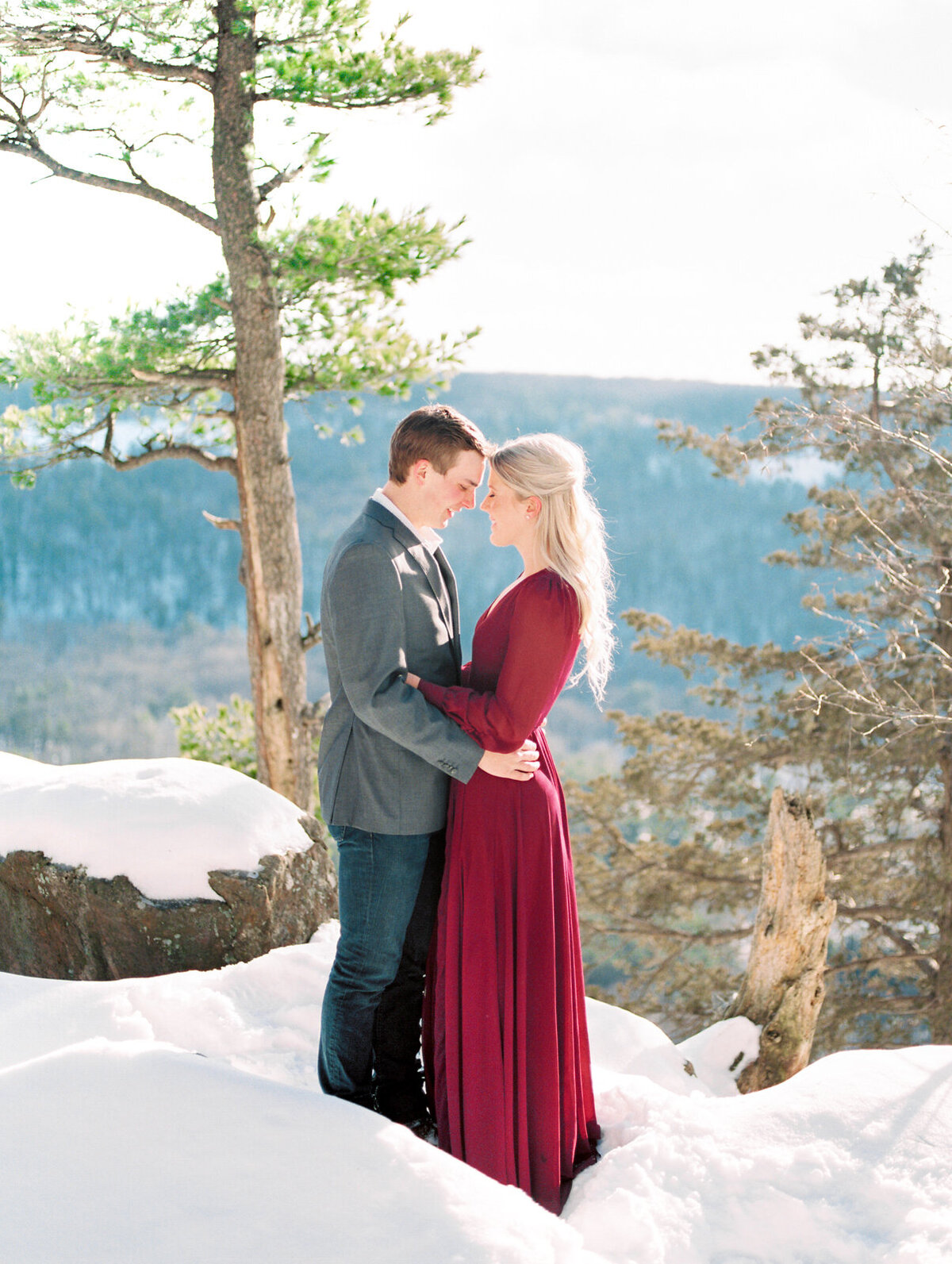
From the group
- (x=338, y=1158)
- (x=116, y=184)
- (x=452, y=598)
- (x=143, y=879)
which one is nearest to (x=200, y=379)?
(x=116, y=184)

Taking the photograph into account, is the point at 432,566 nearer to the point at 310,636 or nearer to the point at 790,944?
the point at 790,944

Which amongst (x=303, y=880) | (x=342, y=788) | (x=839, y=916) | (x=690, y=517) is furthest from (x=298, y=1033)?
(x=690, y=517)

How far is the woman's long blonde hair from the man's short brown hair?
0.08 m

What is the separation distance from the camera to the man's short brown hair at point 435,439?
7.30 feet

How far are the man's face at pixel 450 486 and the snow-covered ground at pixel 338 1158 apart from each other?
1258mm

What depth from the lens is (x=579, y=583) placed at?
2.23 m

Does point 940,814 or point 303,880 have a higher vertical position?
point 303,880

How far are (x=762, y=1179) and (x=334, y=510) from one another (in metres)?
25.2

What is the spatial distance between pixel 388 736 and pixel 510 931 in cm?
54

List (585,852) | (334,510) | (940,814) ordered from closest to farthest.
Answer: (940,814) → (585,852) → (334,510)

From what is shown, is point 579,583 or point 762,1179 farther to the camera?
point 579,583

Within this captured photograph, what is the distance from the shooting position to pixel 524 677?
7.07 ft

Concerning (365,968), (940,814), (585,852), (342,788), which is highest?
(342,788)

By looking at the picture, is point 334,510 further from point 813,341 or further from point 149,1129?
point 149,1129
